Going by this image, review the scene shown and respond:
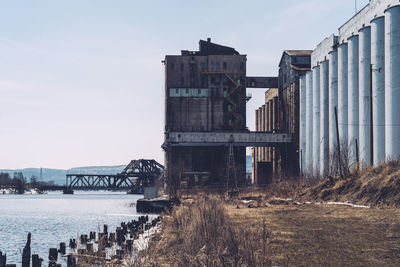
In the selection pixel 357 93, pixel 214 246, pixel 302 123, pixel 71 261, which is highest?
pixel 357 93

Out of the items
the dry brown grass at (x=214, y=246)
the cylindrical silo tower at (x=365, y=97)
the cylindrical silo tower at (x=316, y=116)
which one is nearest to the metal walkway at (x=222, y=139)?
the cylindrical silo tower at (x=316, y=116)

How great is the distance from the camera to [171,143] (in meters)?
80.8

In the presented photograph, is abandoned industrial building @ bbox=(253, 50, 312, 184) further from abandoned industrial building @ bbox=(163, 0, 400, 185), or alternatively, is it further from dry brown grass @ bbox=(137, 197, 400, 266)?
dry brown grass @ bbox=(137, 197, 400, 266)

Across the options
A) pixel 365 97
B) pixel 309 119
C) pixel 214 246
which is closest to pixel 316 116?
pixel 309 119

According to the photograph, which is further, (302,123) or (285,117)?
(285,117)

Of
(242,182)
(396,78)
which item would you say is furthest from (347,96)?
(242,182)

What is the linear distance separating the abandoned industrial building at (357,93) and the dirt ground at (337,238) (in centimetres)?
1678

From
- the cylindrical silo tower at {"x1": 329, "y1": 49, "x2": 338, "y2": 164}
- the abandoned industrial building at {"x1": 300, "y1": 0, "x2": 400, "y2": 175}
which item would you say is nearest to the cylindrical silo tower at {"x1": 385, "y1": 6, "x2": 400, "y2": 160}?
the abandoned industrial building at {"x1": 300, "y1": 0, "x2": 400, "y2": 175}

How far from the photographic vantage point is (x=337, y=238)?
1833 cm

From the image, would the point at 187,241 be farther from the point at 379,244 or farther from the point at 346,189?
the point at 346,189

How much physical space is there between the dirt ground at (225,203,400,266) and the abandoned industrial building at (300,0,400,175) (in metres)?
16.8

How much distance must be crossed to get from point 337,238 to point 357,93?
40017 millimetres

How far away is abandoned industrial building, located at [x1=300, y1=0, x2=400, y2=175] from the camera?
4697 cm

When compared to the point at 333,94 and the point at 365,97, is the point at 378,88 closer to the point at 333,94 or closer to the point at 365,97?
the point at 365,97
